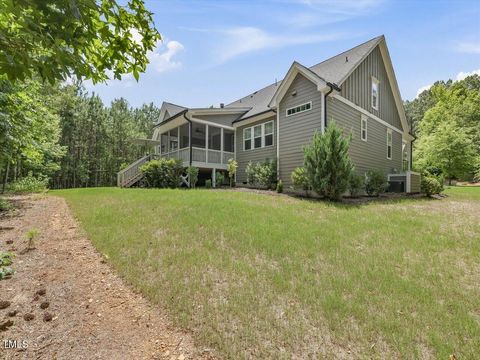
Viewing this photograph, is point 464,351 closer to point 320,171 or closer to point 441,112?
point 320,171

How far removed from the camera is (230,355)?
2.49 m

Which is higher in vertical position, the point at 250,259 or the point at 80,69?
the point at 80,69

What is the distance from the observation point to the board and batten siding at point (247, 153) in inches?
568

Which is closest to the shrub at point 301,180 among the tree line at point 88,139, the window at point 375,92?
the window at point 375,92

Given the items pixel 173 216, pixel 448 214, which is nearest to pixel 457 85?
pixel 448 214

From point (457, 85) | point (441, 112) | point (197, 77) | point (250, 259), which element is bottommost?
point (250, 259)

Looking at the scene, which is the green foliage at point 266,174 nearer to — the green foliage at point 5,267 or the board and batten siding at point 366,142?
the board and batten siding at point 366,142

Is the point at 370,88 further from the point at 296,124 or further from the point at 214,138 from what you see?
the point at 214,138

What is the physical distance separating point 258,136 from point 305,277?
12390mm

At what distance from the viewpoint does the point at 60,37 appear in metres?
1.93

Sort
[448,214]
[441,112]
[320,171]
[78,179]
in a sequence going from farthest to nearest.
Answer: [441,112] → [78,179] → [320,171] → [448,214]

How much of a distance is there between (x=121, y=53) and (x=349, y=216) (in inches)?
261

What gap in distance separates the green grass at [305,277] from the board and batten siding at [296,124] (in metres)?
6.00

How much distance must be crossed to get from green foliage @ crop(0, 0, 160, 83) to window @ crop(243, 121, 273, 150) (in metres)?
12.3
